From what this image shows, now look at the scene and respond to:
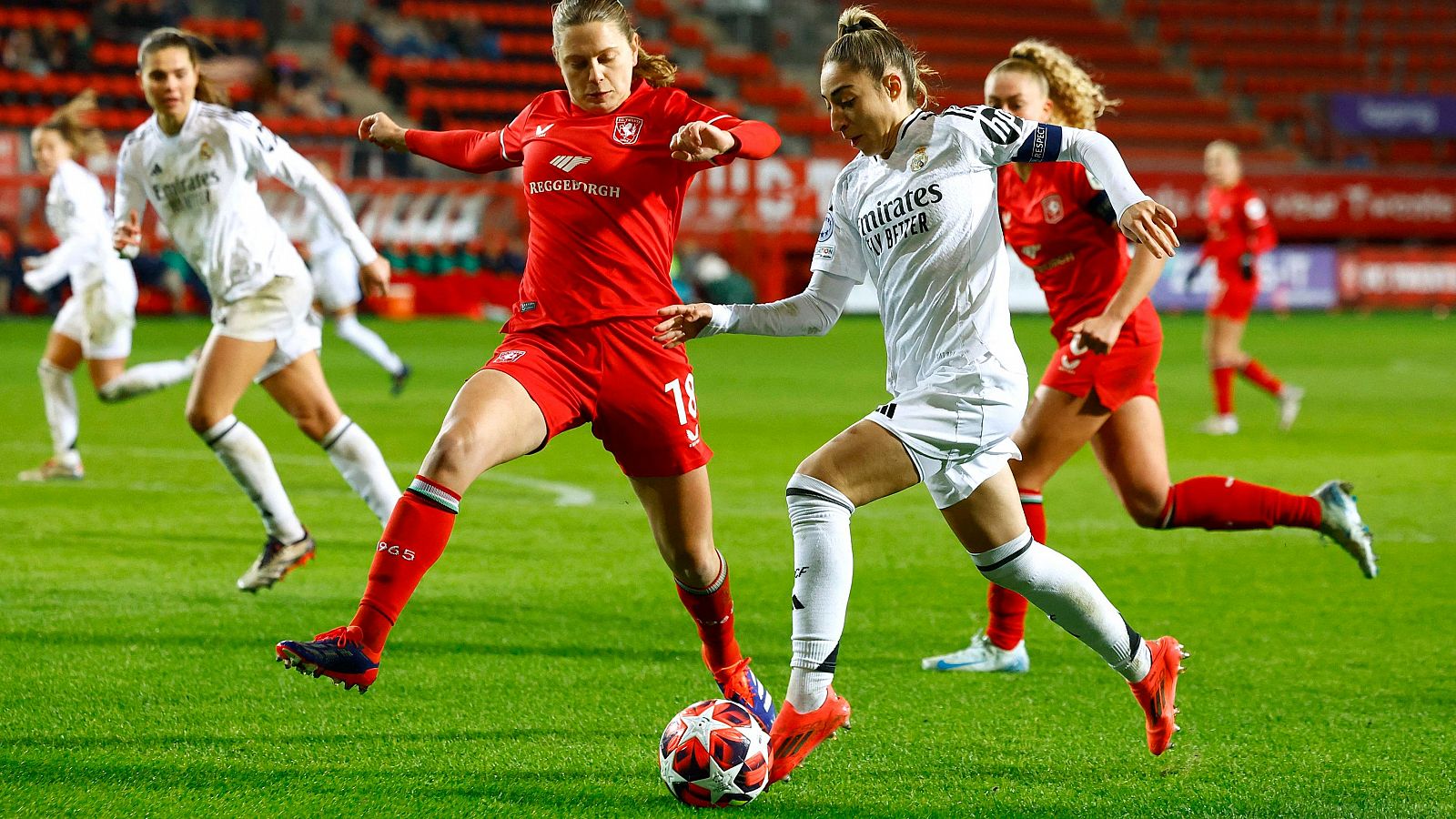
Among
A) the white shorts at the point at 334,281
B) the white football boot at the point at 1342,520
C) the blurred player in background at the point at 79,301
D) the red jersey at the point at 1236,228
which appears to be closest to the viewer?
the white football boot at the point at 1342,520

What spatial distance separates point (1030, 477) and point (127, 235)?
3981 mm

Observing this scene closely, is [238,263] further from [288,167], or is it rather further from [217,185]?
[288,167]

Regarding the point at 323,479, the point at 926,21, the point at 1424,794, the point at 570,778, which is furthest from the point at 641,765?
the point at 926,21

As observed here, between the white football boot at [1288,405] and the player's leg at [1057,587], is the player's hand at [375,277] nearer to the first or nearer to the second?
the player's leg at [1057,587]

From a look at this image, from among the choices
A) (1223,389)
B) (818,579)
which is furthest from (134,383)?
(1223,389)

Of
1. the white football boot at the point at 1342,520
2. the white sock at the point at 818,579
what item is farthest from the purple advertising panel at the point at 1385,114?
the white sock at the point at 818,579

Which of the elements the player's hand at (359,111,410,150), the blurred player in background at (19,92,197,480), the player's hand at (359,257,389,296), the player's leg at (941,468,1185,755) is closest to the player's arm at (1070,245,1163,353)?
the player's leg at (941,468,1185,755)

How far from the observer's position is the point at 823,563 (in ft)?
13.5

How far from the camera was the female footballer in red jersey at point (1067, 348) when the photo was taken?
215 inches

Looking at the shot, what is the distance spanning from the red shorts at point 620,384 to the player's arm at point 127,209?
3.00m

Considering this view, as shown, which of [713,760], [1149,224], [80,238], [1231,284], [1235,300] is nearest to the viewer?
[713,760]

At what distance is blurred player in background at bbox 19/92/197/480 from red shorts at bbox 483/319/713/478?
18.9 ft

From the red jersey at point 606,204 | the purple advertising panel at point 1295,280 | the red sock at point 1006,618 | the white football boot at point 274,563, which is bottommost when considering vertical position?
the purple advertising panel at point 1295,280

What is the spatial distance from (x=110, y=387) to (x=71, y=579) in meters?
3.22
